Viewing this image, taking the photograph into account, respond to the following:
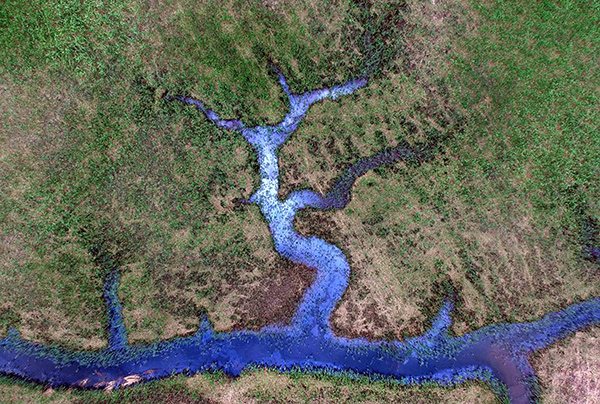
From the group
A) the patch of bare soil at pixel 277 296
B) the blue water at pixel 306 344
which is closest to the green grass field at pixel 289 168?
the patch of bare soil at pixel 277 296

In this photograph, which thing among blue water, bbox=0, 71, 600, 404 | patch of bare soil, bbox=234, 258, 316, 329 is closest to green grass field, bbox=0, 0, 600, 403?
patch of bare soil, bbox=234, 258, 316, 329

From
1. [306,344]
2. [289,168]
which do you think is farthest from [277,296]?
[289,168]

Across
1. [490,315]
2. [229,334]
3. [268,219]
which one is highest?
[268,219]

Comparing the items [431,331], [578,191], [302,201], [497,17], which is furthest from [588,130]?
[302,201]

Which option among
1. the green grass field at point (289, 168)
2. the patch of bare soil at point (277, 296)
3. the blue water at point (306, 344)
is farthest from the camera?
the patch of bare soil at point (277, 296)

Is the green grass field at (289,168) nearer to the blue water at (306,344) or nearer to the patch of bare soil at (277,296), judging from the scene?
the patch of bare soil at (277,296)

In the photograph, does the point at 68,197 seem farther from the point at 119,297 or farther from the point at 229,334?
the point at 229,334

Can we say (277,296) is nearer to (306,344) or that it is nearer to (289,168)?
(306,344)
